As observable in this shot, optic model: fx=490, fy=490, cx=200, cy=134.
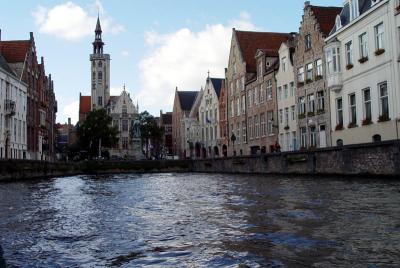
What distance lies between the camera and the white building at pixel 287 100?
48.1 metres

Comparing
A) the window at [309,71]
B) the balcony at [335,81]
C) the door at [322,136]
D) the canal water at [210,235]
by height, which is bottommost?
the canal water at [210,235]

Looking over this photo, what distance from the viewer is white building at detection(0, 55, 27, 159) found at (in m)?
49.5

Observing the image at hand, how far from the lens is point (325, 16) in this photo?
43.7m

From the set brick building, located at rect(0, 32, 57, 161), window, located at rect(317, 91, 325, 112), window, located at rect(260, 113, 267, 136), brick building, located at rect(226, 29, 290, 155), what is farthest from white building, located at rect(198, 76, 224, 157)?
window, located at rect(317, 91, 325, 112)

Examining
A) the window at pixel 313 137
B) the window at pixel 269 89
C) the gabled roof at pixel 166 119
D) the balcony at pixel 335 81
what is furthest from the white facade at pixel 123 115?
the balcony at pixel 335 81

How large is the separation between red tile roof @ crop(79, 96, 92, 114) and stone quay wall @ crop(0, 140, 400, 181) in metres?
86.8

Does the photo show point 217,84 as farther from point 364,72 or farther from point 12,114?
point 364,72

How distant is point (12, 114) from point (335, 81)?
108 feet

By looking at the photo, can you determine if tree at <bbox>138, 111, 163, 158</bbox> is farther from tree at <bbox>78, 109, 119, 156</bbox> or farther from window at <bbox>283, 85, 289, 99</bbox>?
window at <bbox>283, 85, 289, 99</bbox>

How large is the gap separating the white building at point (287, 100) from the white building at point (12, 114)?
91.1 feet

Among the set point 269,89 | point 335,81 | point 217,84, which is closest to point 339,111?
point 335,81

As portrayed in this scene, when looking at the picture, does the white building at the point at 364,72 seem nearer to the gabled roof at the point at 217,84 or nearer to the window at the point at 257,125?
the window at the point at 257,125

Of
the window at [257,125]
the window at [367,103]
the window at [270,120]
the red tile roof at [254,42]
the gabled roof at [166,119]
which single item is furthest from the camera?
the gabled roof at [166,119]

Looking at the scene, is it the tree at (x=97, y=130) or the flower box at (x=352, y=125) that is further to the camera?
the tree at (x=97, y=130)
